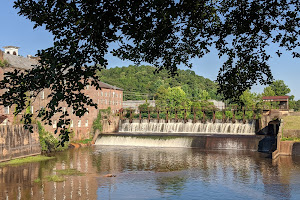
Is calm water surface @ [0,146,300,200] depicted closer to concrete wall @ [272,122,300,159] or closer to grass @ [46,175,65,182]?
grass @ [46,175,65,182]

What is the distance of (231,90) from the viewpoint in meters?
13.5

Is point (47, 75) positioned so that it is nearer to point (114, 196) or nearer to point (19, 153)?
point (114, 196)

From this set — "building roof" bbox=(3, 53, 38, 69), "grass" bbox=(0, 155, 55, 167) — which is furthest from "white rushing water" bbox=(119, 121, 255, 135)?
"grass" bbox=(0, 155, 55, 167)

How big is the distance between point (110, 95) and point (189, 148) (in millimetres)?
30866

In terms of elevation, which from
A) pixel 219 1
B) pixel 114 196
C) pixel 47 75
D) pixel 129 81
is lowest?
pixel 114 196

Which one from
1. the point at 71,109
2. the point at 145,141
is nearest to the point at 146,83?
the point at 71,109

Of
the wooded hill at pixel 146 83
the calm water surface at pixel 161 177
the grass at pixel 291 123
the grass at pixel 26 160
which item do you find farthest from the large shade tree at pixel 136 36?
the wooded hill at pixel 146 83

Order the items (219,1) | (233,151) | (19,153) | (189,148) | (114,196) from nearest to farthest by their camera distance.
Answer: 1. (219,1)
2. (114,196)
3. (19,153)
4. (233,151)
5. (189,148)

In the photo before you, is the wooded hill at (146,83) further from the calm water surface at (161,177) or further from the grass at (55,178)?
the grass at (55,178)

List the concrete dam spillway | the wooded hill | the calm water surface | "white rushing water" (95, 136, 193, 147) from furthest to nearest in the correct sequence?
the wooded hill
"white rushing water" (95, 136, 193, 147)
the concrete dam spillway
the calm water surface

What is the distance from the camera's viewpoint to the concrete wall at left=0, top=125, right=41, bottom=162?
39781 millimetres

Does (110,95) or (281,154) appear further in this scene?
(110,95)

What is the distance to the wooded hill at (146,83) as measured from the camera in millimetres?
144062

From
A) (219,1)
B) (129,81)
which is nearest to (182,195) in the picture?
(219,1)
